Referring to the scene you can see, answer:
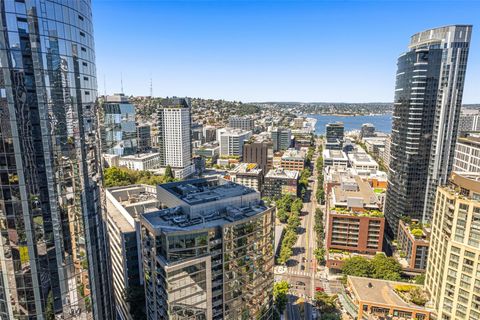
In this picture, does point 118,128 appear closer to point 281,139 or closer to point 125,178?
point 125,178

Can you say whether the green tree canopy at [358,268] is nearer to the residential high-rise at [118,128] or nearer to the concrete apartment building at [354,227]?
the concrete apartment building at [354,227]

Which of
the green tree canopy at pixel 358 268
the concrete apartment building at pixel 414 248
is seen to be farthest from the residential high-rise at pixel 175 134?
the concrete apartment building at pixel 414 248

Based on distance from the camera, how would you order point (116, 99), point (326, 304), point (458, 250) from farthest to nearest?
point (116, 99) < point (326, 304) < point (458, 250)

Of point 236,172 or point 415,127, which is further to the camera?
point 236,172

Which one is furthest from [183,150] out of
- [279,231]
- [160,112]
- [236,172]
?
[279,231]

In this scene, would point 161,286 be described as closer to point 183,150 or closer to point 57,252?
point 57,252

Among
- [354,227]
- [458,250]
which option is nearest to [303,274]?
[354,227]

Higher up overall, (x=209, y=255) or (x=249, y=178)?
(x=209, y=255)
